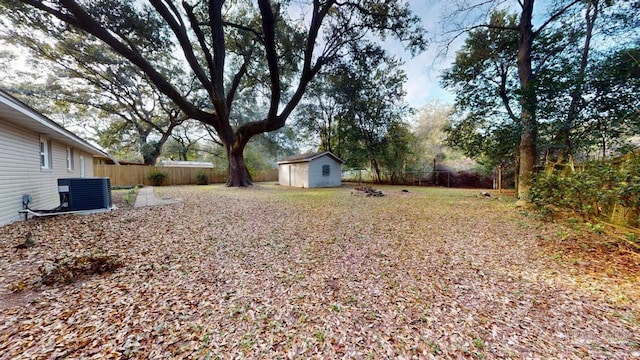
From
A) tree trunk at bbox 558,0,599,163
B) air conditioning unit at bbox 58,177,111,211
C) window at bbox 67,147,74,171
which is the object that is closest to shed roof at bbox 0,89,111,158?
air conditioning unit at bbox 58,177,111,211

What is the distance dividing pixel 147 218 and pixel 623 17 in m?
13.3

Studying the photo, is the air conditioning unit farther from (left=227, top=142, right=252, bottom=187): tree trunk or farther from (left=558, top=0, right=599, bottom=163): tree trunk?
(left=558, top=0, right=599, bottom=163): tree trunk

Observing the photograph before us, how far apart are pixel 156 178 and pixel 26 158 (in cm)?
1257

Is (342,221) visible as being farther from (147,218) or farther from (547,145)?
(547,145)

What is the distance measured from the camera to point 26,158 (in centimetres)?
514

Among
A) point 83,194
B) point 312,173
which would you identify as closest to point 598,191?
point 83,194

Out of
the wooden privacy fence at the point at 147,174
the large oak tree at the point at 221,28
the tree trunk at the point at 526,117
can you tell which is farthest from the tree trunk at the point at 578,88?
the wooden privacy fence at the point at 147,174

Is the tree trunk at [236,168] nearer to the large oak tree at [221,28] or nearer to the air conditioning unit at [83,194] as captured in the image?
the large oak tree at [221,28]

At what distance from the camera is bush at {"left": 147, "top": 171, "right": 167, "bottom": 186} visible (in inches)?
643

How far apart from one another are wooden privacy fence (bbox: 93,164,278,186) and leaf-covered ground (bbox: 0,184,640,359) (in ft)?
48.2

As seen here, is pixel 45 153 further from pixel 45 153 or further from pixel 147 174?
pixel 147 174

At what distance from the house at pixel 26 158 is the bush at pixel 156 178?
9.89 meters

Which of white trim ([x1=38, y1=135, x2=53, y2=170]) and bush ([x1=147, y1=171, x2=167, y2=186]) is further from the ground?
white trim ([x1=38, y1=135, x2=53, y2=170])

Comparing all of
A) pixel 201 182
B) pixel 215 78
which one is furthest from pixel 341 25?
pixel 201 182
